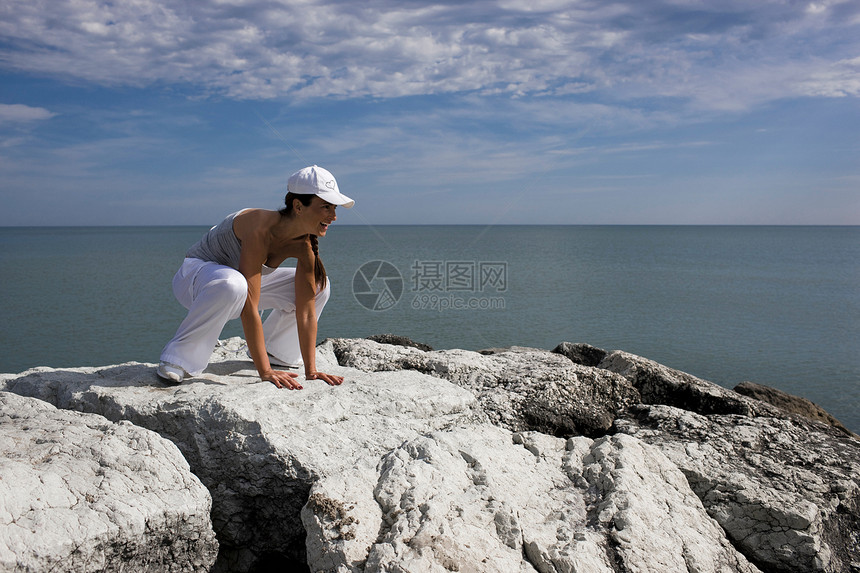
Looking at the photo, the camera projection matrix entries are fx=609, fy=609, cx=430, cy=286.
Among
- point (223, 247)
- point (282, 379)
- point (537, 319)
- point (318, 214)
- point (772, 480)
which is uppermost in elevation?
point (318, 214)

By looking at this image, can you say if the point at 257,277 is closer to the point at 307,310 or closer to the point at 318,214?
the point at 307,310

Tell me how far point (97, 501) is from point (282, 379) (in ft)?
4.93

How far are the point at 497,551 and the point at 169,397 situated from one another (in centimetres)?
216

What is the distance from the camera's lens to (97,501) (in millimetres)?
2596

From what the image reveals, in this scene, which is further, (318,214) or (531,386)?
(531,386)

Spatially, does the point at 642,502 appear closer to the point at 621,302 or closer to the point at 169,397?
the point at 169,397

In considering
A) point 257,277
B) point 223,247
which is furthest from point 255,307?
point 223,247

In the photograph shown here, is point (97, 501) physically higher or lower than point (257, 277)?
lower

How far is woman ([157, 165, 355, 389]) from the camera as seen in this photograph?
4.01 m

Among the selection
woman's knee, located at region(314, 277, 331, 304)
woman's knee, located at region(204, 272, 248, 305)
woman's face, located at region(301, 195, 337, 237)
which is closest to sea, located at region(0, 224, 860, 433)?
woman's knee, located at region(314, 277, 331, 304)

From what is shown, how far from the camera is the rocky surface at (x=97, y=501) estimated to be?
2.34 m

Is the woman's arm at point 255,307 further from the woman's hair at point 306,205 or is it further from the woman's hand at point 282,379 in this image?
the woman's hair at point 306,205

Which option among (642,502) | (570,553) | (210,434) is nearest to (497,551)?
(570,553)

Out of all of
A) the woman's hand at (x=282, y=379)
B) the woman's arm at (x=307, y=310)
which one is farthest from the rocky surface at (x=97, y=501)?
the woman's arm at (x=307, y=310)
